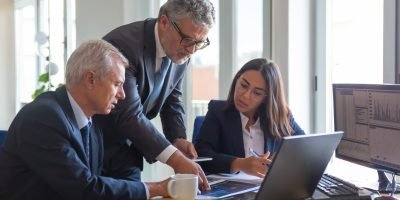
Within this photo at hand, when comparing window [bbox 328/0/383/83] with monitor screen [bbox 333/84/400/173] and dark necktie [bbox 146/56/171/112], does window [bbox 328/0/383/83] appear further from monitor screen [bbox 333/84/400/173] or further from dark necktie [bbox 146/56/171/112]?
dark necktie [bbox 146/56/171/112]

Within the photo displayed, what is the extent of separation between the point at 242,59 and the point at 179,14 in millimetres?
1456

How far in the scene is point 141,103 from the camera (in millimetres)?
1979

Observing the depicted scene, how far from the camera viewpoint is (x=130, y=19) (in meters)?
3.87

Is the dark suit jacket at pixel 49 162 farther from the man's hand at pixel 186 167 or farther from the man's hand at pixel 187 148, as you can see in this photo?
the man's hand at pixel 187 148

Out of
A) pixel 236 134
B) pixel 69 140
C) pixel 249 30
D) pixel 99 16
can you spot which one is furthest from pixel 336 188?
pixel 99 16

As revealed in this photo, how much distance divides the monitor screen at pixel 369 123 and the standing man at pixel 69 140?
2.50ft

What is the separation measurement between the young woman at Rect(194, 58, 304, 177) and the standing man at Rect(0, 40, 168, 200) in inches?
25.9

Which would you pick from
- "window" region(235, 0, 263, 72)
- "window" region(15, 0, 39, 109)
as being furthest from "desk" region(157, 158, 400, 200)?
"window" region(15, 0, 39, 109)

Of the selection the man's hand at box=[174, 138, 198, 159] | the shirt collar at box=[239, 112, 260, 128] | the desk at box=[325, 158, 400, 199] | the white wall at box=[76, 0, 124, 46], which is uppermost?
the white wall at box=[76, 0, 124, 46]

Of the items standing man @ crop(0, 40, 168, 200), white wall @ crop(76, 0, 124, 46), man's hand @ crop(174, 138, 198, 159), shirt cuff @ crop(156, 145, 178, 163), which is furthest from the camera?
white wall @ crop(76, 0, 124, 46)

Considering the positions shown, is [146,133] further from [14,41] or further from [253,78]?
[14,41]

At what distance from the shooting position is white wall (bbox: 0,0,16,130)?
6.57 m

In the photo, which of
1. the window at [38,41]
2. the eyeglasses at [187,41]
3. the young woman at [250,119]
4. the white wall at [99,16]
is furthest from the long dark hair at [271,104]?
the window at [38,41]

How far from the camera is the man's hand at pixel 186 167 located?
1607mm
